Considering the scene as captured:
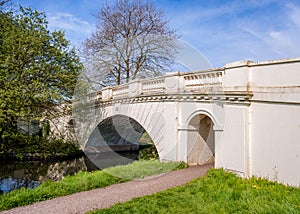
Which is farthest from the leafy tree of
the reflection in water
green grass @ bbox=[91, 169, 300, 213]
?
green grass @ bbox=[91, 169, 300, 213]

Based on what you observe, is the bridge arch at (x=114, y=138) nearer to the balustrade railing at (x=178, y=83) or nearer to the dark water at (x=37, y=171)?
the dark water at (x=37, y=171)

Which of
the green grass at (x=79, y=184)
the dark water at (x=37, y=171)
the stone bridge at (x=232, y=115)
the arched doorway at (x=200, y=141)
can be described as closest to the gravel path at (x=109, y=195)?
the green grass at (x=79, y=184)

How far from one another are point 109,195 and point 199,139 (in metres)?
4.03

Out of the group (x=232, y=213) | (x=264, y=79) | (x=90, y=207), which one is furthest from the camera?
(x=264, y=79)

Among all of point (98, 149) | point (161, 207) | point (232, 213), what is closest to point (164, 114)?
point (161, 207)

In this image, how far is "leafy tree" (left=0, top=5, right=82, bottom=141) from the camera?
471 inches

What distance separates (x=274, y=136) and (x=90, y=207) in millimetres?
4344

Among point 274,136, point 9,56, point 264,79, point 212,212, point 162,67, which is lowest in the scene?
point 212,212

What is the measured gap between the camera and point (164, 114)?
8.84 meters

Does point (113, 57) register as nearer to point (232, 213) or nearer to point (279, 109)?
point (279, 109)

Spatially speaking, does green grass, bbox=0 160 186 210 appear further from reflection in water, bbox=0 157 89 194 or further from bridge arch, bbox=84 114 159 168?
bridge arch, bbox=84 114 159 168

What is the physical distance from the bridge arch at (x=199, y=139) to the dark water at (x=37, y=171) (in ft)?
20.7

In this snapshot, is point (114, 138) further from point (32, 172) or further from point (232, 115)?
point (232, 115)

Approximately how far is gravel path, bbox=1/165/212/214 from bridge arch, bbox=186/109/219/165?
114 centimetres
